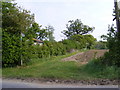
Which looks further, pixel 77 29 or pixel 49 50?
pixel 77 29

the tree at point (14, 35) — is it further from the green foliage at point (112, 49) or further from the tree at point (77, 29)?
the tree at point (77, 29)

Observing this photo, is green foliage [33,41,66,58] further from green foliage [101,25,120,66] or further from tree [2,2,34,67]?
green foliage [101,25,120,66]

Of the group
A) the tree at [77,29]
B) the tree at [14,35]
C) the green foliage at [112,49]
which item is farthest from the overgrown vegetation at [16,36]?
the tree at [77,29]

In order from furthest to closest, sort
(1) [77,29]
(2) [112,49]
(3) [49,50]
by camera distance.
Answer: (1) [77,29], (3) [49,50], (2) [112,49]

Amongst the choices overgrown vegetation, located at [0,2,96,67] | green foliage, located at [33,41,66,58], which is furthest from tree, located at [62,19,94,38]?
overgrown vegetation, located at [0,2,96,67]

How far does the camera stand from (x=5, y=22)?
1005 centimetres

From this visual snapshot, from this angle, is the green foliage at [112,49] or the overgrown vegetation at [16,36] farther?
the overgrown vegetation at [16,36]

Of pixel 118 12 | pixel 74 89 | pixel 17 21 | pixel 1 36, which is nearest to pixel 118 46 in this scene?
pixel 118 12

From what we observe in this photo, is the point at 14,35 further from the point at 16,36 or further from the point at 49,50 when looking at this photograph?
the point at 49,50

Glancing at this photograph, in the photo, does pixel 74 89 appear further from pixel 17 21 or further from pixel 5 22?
pixel 5 22

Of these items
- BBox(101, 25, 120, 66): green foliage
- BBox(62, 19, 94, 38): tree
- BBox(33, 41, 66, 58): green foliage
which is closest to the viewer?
BBox(101, 25, 120, 66): green foliage

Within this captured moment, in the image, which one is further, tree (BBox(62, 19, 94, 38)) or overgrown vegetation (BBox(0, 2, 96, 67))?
tree (BBox(62, 19, 94, 38))

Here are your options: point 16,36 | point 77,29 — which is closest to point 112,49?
point 16,36

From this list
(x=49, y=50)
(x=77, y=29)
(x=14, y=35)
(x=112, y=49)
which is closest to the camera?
(x=112, y=49)
